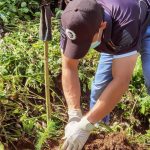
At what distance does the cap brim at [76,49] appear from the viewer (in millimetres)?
2234

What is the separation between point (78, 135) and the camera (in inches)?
98.6

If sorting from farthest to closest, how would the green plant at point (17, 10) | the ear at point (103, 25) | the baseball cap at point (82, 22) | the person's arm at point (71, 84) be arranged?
the green plant at point (17, 10)
the person's arm at point (71, 84)
the ear at point (103, 25)
the baseball cap at point (82, 22)

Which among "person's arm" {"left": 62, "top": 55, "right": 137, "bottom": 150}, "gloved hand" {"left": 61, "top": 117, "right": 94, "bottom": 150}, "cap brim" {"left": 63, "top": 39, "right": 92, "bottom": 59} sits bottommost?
"gloved hand" {"left": 61, "top": 117, "right": 94, "bottom": 150}

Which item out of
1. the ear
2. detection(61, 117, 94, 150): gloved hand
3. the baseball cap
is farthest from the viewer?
detection(61, 117, 94, 150): gloved hand

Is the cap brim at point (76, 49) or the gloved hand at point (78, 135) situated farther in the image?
the gloved hand at point (78, 135)

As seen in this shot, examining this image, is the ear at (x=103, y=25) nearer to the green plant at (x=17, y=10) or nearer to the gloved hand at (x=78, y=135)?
the gloved hand at (x=78, y=135)

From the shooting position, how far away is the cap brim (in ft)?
7.33

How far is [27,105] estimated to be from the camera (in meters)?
3.21

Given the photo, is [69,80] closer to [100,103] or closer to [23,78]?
[100,103]

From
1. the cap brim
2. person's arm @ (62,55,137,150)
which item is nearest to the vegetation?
person's arm @ (62,55,137,150)

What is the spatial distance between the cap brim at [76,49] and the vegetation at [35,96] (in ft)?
1.89

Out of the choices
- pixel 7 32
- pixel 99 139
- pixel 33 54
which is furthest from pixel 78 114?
pixel 7 32

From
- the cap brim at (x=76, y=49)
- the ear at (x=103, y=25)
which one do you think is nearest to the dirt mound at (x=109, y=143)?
the cap brim at (x=76, y=49)

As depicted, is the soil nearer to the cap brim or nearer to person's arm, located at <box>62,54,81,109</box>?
person's arm, located at <box>62,54,81,109</box>
